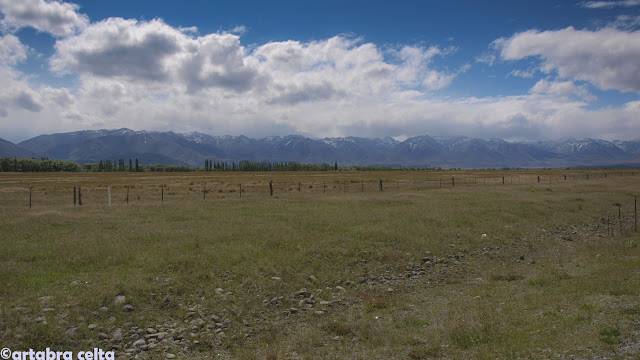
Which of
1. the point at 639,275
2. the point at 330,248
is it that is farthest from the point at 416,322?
the point at 639,275

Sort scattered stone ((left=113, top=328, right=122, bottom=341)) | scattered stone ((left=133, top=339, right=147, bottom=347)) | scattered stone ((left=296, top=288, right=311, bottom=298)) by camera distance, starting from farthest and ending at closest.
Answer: scattered stone ((left=296, top=288, right=311, bottom=298)), scattered stone ((left=113, top=328, right=122, bottom=341)), scattered stone ((left=133, top=339, right=147, bottom=347))

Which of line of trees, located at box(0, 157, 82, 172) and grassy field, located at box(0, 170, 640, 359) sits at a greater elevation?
line of trees, located at box(0, 157, 82, 172)

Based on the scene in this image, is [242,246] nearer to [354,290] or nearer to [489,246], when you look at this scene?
[354,290]

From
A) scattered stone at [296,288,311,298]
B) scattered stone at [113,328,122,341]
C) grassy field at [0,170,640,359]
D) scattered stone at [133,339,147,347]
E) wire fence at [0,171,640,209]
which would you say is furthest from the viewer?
wire fence at [0,171,640,209]

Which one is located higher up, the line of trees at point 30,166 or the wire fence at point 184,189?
the line of trees at point 30,166

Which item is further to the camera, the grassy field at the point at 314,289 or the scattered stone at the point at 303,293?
the scattered stone at the point at 303,293

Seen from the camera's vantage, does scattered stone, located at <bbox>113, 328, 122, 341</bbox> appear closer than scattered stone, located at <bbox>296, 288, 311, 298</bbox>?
Yes

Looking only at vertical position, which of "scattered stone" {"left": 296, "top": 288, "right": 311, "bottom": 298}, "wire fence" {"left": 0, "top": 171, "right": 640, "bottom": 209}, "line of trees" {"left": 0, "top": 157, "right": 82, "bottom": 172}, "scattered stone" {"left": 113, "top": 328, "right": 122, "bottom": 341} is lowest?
"scattered stone" {"left": 296, "top": 288, "right": 311, "bottom": 298}

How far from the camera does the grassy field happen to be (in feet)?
27.8

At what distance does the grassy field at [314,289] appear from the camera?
27.8ft

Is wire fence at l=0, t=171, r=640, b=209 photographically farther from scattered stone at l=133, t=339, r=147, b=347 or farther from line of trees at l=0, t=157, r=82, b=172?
line of trees at l=0, t=157, r=82, b=172

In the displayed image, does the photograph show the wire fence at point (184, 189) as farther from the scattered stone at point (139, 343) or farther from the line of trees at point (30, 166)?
the line of trees at point (30, 166)

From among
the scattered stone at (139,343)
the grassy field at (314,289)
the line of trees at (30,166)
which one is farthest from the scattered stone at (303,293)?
the line of trees at (30,166)

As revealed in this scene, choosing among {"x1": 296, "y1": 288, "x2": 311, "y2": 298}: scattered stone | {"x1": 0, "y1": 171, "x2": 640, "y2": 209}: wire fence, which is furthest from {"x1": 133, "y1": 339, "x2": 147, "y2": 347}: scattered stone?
{"x1": 0, "y1": 171, "x2": 640, "y2": 209}: wire fence
